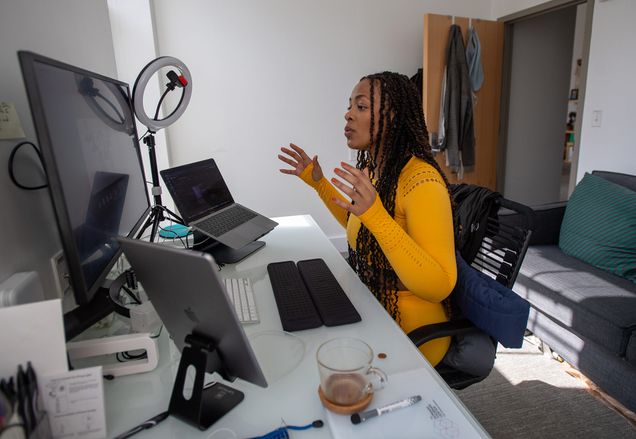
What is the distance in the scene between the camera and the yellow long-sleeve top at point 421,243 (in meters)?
1.04

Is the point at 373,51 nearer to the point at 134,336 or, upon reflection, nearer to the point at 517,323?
the point at 517,323

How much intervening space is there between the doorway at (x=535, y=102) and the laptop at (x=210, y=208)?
9.72 feet

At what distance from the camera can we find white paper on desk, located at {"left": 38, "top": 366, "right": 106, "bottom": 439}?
0.63 m

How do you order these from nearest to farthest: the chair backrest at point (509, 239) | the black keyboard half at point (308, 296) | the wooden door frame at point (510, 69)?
the black keyboard half at point (308, 296) → the chair backrest at point (509, 239) → the wooden door frame at point (510, 69)

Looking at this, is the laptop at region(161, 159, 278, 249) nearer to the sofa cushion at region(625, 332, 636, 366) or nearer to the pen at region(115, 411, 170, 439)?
the pen at region(115, 411, 170, 439)

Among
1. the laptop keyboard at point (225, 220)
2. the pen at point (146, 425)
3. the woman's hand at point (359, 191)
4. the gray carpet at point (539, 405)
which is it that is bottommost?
the gray carpet at point (539, 405)

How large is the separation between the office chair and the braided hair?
0.41 ft

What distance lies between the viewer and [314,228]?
187cm

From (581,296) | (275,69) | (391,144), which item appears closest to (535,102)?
(275,69)

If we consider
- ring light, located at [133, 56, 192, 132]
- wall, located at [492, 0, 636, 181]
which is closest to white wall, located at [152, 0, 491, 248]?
wall, located at [492, 0, 636, 181]

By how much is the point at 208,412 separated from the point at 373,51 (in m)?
3.27

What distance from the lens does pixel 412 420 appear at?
68 cm

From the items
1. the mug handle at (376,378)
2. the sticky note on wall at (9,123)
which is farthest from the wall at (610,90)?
the sticky note on wall at (9,123)

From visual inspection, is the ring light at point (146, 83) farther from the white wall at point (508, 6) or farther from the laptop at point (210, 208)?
the white wall at point (508, 6)
